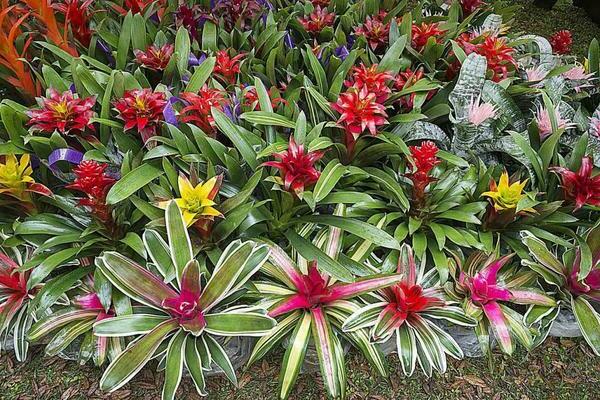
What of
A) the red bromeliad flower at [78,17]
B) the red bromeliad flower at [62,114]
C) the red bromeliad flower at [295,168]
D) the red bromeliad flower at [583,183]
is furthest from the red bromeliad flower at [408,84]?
the red bromeliad flower at [78,17]

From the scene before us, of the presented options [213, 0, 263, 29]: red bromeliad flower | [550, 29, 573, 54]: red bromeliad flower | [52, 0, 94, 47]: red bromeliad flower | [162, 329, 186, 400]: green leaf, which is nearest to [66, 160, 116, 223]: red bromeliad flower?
[162, 329, 186, 400]: green leaf

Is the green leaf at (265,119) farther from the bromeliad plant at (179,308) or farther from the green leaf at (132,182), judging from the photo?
the bromeliad plant at (179,308)

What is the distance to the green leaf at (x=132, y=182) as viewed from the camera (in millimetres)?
1738

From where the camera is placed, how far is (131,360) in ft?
5.26

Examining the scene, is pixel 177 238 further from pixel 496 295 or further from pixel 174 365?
pixel 496 295

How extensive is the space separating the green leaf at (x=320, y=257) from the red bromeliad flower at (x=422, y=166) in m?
0.41

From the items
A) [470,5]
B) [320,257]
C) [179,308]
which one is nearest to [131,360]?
[179,308]

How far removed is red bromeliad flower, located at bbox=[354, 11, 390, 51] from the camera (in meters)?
2.69

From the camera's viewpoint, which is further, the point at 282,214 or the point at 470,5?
the point at 470,5

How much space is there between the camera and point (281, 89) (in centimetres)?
248

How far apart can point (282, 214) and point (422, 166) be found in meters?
0.55

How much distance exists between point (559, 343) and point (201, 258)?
5.04 ft

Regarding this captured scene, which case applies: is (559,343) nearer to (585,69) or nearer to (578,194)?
(578,194)

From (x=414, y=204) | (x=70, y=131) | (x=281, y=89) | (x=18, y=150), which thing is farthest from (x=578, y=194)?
(x=18, y=150)
